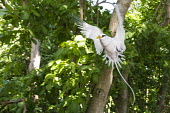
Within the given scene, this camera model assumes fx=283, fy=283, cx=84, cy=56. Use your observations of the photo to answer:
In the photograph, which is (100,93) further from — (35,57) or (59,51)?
(35,57)

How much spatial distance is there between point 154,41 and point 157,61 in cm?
188

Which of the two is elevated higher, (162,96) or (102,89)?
(102,89)

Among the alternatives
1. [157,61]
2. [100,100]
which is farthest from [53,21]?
[157,61]

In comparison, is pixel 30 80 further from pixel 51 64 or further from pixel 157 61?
pixel 157 61

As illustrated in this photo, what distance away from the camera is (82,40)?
292 centimetres

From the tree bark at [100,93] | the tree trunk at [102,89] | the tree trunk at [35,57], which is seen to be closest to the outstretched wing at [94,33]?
the tree trunk at [102,89]

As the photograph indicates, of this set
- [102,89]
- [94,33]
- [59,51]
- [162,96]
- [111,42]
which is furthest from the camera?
[162,96]

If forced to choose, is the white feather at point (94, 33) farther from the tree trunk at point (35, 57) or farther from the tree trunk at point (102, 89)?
the tree trunk at point (35, 57)

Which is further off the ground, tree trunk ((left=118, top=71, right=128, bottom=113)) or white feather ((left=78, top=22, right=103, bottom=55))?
white feather ((left=78, top=22, right=103, bottom=55))

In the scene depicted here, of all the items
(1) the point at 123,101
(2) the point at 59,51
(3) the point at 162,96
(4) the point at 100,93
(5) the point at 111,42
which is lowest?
(3) the point at 162,96

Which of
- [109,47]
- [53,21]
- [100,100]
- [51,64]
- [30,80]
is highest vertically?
[53,21]

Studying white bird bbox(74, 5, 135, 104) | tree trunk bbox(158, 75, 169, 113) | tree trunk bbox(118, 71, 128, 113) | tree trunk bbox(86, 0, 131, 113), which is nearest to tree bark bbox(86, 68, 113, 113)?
tree trunk bbox(86, 0, 131, 113)

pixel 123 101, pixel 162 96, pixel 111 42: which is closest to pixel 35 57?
pixel 123 101

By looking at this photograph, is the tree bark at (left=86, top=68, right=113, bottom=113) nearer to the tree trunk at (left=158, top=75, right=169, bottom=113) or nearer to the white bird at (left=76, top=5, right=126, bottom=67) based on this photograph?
the white bird at (left=76, top=5, right=126, bottom=67)
